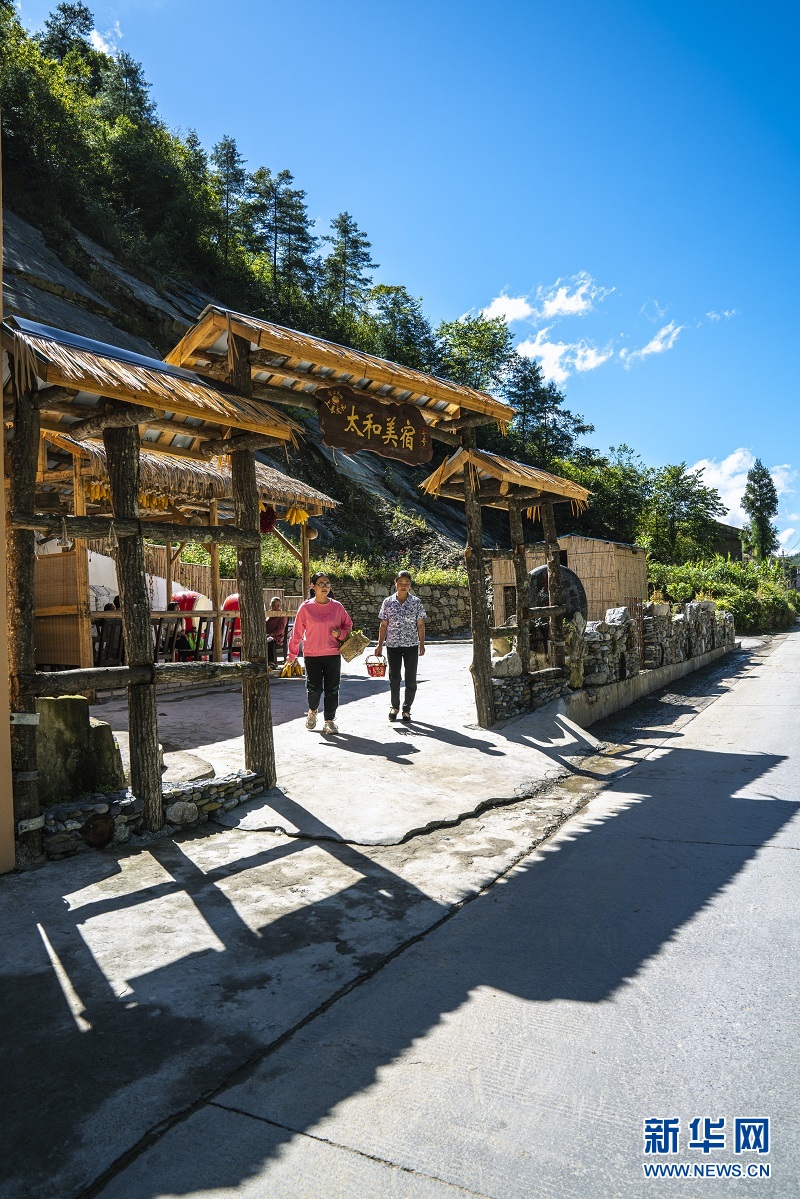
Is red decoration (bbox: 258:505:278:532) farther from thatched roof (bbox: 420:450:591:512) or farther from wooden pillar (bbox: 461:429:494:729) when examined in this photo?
wooden pillar (bbox: 461:429:494:729)

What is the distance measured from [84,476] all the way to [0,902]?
22.7 feet

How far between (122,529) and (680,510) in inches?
1758

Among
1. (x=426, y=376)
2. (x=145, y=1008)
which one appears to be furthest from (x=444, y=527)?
(x=145, y=1008)

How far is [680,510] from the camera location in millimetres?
45312

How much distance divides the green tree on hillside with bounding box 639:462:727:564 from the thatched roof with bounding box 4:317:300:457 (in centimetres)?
4126

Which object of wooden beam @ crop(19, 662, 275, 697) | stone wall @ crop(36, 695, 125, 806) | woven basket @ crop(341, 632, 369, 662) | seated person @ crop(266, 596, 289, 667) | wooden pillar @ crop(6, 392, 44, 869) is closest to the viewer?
wooden pillar @ crop(6, 392, 44, 869)

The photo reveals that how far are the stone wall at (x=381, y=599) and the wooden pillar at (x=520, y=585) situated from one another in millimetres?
10867

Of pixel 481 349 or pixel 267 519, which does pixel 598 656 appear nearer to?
pixel 267 519

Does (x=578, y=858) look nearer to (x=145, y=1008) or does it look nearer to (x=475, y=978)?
(x=475, y=978)

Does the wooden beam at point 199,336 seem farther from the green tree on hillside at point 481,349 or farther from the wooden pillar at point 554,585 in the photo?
the green tree on hillside at point 481,349

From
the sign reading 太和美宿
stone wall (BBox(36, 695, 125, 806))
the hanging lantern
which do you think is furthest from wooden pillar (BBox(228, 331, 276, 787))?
the hanging lantern

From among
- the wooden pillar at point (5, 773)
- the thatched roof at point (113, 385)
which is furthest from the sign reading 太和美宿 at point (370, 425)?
the wooden pillar at point (5, 773)

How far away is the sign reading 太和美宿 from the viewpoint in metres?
6.74

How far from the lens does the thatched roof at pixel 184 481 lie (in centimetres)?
897
